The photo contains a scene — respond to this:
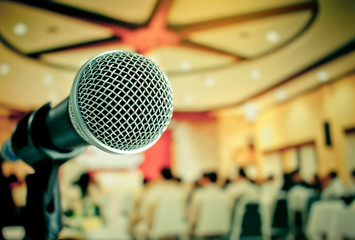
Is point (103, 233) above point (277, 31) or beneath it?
beneath

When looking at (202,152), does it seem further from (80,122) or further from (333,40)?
(80,122)

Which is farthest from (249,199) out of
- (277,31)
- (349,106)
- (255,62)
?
(349,106)

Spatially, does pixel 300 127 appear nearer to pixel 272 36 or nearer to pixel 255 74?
pixel 255 74

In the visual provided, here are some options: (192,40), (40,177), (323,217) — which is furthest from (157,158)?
(40,177)

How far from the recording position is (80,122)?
0.48 m

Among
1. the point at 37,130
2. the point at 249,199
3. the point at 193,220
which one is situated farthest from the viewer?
the point at 193,220

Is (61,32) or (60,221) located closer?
(60,221)

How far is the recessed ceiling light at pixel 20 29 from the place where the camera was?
505 cm

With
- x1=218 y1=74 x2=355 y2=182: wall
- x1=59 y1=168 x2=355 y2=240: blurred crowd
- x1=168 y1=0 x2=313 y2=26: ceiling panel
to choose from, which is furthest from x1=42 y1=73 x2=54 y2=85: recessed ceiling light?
x1=218 y1=74 x2=355 y2=182: wall

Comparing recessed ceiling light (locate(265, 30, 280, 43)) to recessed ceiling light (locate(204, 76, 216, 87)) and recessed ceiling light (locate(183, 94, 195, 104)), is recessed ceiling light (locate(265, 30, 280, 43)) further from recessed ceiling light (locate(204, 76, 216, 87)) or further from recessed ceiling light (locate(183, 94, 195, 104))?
recessed ceiling light (locate(183, 94, 195, 104))

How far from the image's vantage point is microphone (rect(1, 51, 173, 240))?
0.50 meters

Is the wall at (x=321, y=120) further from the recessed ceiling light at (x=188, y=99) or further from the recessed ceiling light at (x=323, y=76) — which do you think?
the recessed ceiling light at (x=188, y=99)

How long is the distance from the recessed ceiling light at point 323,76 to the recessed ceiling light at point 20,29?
264 inches

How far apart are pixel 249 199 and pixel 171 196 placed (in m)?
1.13
